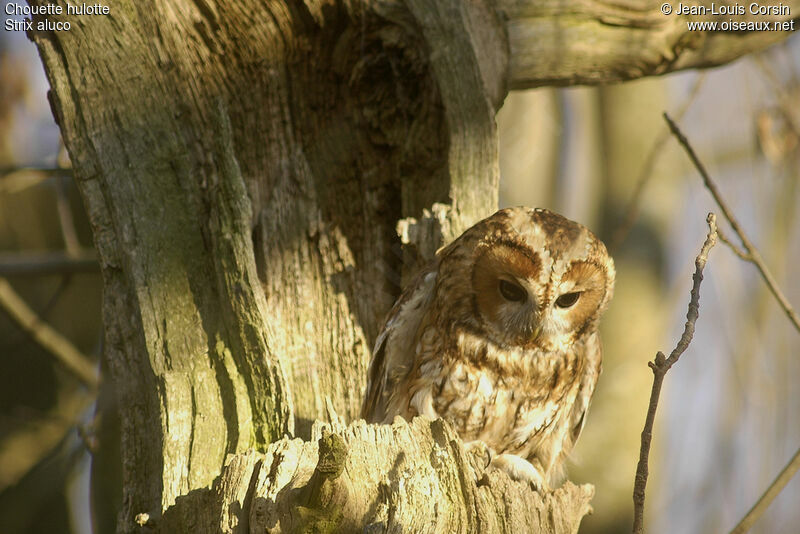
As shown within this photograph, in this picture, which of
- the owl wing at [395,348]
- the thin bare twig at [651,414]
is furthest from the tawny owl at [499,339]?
the thin bare twig at [651,414]

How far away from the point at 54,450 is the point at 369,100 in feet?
8.85

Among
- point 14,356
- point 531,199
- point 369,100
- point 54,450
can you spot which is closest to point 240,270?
point 369,100

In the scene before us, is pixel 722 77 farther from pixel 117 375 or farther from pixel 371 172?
pixel 117 375

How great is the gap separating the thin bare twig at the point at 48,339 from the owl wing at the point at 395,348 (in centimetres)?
191

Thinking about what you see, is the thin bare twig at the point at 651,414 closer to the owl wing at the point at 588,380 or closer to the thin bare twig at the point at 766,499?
the thin bare twig at the point at 766,499

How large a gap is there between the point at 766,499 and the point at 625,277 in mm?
3614

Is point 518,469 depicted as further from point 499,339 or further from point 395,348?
point 395,348

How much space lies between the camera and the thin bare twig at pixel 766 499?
1928 millimetres

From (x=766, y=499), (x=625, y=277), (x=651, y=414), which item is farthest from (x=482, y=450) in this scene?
(x=625, y=277)

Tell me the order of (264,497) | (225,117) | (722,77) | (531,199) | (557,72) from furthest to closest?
1. (531,199)
2. (722,77)
3. (557,72)
4. (225,117)
5. (264,497)

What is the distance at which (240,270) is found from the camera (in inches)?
89.0

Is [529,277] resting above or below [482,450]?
above

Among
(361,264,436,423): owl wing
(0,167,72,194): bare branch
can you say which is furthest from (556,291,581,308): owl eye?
(0,167,72,194): bare branch

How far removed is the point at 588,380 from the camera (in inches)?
106
